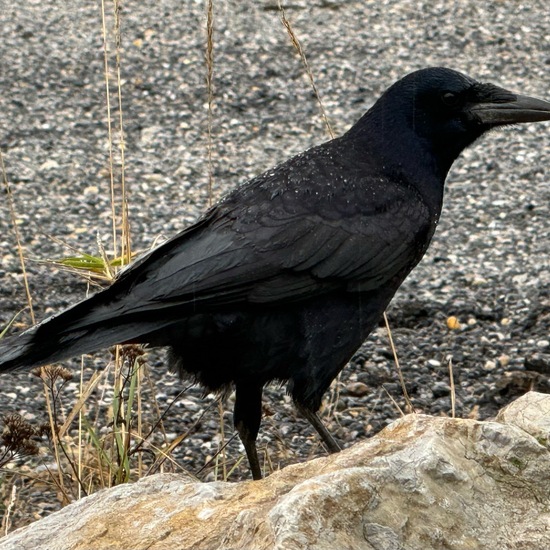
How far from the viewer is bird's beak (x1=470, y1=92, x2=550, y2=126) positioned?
4.63 metres

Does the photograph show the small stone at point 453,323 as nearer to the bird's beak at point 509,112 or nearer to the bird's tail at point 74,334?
the bird's beak at point 509,112

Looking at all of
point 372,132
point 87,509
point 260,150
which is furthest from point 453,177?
point 87,509

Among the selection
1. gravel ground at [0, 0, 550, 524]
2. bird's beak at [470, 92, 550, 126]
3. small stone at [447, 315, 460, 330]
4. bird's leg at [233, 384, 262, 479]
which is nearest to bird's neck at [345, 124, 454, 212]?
bird's beak at [470, 92, 550, 126]

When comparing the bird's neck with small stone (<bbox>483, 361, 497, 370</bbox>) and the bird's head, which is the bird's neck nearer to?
the bird's head

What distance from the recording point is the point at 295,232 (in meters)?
4.14

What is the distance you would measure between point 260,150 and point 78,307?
3557 millimetres

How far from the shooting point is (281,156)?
7.15 m

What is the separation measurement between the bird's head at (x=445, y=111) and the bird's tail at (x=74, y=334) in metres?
1.35

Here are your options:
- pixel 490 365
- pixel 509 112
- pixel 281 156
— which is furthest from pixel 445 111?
pixel 281 156

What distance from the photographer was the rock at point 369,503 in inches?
103

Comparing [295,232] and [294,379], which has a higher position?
[295,232]

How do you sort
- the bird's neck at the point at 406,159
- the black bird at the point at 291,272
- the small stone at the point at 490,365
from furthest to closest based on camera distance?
the small stone at the point at 490,365, the bird's neck at the point at 406,159, the black bird at the point at 291,272

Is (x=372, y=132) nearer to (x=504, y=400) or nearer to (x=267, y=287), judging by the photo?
(x=267, y=287)

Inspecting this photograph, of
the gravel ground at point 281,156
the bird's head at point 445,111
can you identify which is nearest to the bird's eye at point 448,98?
the bird's head at point 445,111
